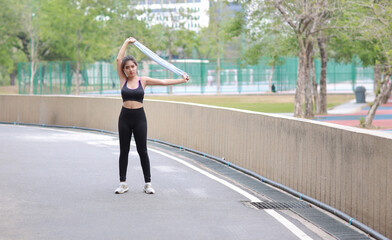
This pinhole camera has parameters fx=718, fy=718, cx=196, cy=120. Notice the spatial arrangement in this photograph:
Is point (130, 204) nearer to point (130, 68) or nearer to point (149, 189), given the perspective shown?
point (149, 189)

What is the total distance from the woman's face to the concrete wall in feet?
7.68

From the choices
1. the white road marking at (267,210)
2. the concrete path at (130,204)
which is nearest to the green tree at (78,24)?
the concrete path at (130,204)

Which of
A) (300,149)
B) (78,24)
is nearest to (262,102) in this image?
(78,24)

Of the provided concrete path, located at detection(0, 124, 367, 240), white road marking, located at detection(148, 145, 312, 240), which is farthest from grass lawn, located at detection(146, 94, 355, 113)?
concrete path, located at detection(0, 124, 367, 240)

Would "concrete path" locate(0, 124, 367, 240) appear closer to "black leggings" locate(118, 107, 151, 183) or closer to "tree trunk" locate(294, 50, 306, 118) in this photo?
"black leggings" locate(118, 107, 151, 183)

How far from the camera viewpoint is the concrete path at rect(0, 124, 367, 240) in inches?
286

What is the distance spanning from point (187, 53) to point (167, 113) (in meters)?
42.3

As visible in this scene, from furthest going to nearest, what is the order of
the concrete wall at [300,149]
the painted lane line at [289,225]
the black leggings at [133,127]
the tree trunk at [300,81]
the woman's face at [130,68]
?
the tree trunk at [300,81], the black leggings at [133,127], the woman's face at [130,68], the concrete wall at [300,149], the painted lane line at [289,225]

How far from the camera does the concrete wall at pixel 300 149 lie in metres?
7.22

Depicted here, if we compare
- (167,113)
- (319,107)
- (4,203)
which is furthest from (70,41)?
(4,203)

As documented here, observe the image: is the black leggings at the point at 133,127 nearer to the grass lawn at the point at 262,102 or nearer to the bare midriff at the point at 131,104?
the bare midriff at the point at 131,104

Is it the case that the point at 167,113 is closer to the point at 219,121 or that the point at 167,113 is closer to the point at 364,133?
the point at 219,121

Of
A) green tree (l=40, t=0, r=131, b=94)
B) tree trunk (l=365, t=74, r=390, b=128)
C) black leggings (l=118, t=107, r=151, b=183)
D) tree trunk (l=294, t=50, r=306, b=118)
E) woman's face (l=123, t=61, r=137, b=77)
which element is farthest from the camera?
green tree (l=40, t=0, r=131, b=94)

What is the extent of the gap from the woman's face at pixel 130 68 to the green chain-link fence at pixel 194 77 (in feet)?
157
